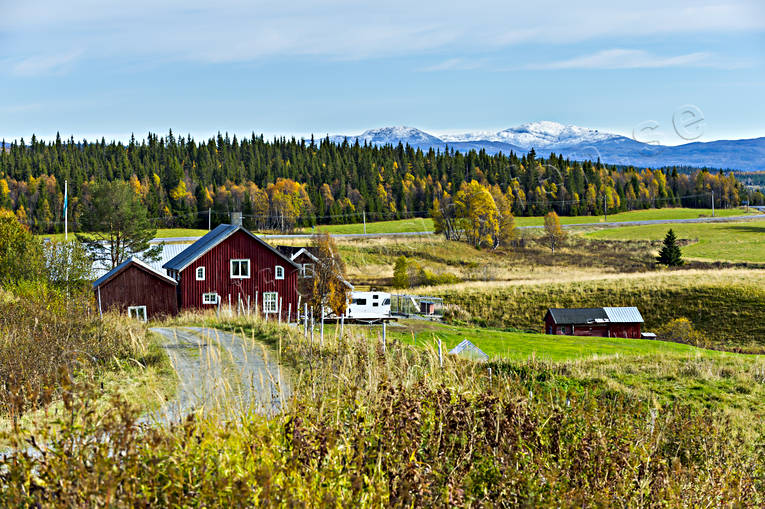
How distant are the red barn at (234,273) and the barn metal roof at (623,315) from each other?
18860mm

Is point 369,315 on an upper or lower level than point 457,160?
lower

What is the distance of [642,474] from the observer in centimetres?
539

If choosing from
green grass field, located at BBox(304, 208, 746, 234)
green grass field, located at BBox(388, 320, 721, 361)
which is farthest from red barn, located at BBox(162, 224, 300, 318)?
green grass field, located at BBox(304, 208, 746, 234)

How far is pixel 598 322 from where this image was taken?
40.1 metres

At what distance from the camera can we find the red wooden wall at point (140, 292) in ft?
114

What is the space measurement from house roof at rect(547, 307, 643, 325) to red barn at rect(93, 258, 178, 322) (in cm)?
2246

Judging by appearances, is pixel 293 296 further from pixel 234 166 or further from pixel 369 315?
pixel 234 166

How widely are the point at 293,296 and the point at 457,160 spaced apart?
124158mm

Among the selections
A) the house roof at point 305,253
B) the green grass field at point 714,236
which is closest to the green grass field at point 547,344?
the house roof at point 305,253

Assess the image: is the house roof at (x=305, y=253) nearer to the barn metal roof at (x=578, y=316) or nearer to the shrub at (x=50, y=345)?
the barn metal roof at (x=578, y=316)

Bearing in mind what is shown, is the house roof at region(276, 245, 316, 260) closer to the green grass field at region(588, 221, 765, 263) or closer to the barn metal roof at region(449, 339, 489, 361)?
the barn metal roof at region(449, 339, 489, 361)

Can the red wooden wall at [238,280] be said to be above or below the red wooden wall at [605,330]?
above

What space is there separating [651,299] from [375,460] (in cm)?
4800

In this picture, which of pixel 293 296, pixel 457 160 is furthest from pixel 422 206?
pixel 293 296
